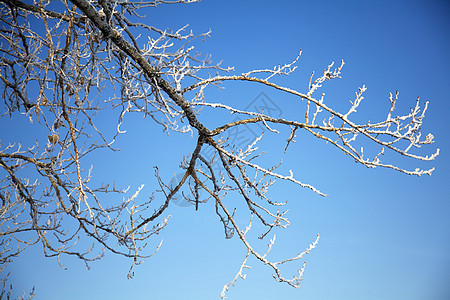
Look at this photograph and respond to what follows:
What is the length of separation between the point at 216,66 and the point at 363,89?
1.46 metres

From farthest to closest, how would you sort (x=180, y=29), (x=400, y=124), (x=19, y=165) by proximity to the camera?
(x=19, y=165) < (x=180, y=29) < (x=400, y=124)

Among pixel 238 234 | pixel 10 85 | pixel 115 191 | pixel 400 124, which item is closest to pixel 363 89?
pixel 400 124

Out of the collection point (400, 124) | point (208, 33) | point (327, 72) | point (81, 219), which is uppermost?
point (208, 33)

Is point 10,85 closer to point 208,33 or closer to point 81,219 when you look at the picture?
point 81,219

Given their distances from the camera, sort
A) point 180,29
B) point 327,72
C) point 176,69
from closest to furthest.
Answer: point 327,72 → point 176,69 → point 180,29

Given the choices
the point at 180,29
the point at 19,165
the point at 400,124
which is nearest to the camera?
the point at 400,124

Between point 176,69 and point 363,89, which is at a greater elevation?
point 176,69

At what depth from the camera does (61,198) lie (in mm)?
3508

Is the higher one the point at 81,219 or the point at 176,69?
the point at 176,69

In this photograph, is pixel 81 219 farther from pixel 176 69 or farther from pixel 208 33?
pixel 208 33

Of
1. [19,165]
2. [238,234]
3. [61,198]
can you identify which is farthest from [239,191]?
[19,165]

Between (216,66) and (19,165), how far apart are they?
2.30m

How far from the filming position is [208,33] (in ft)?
10.8

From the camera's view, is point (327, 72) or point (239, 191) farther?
point (239, 191)
